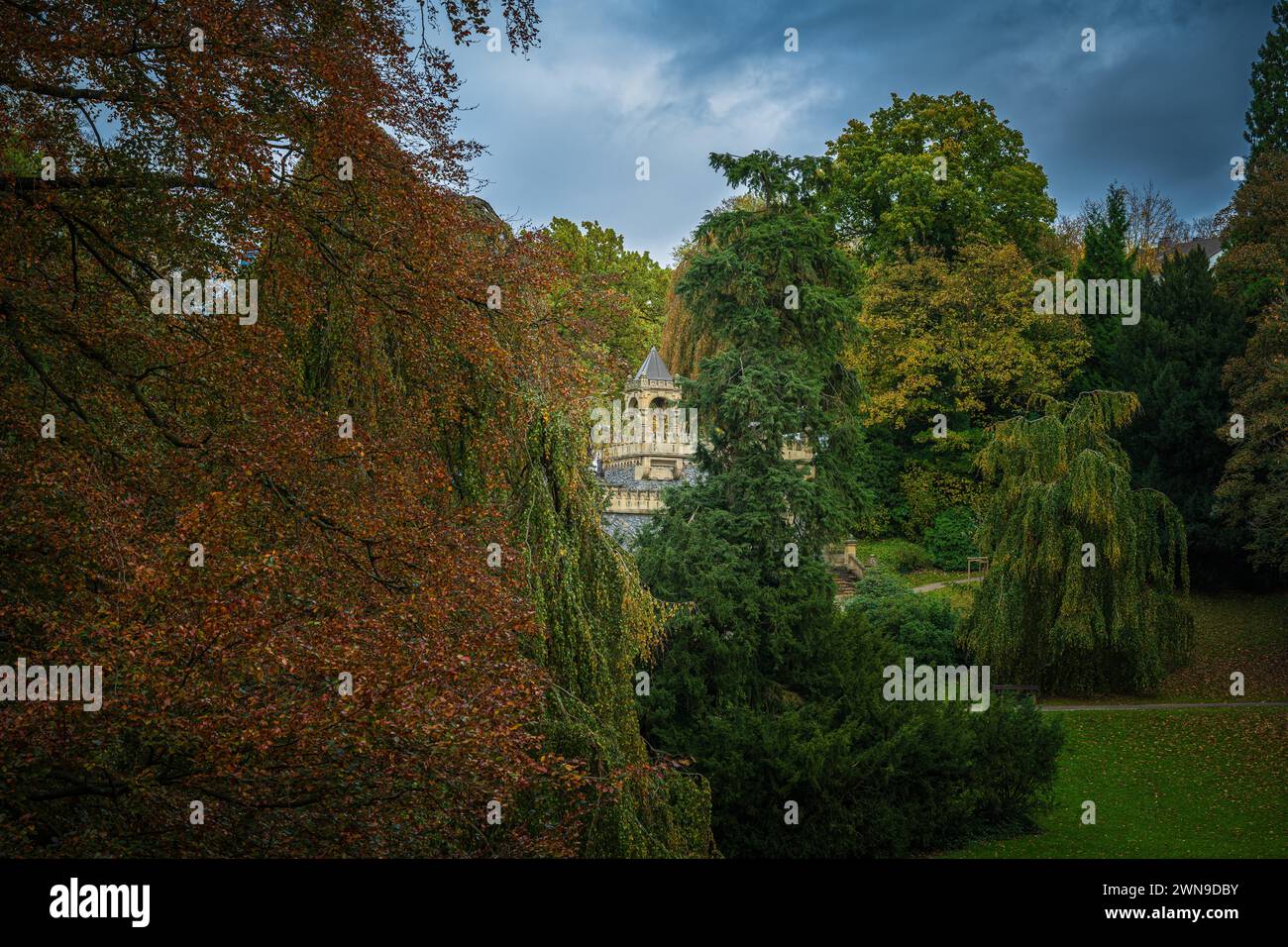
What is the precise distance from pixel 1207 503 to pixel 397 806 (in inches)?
1103

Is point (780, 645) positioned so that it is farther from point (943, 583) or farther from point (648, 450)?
Answer: point (943, 583)

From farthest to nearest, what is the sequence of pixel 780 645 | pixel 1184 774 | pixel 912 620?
pixel 912 620, pixel 1184 774, pixel 780 645

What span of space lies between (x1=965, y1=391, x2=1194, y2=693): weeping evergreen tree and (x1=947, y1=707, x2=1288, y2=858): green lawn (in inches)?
50.6

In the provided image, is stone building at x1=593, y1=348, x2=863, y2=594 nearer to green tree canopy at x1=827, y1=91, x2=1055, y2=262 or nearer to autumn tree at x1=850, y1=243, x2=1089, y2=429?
autumn tree at x1=850, y1=243, x2=1089, y2=429

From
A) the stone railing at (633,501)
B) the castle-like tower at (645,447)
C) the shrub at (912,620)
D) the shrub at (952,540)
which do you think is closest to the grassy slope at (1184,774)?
the shrub at (912,620)

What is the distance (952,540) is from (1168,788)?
14607 millimetres

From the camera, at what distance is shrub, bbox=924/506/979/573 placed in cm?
3303

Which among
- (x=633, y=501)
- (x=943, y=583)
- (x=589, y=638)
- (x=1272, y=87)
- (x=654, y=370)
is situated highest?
(x=1272, y=87)

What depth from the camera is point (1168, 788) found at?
19094 mm

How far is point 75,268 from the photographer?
23.2 ft

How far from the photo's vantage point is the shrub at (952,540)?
33.0 meters

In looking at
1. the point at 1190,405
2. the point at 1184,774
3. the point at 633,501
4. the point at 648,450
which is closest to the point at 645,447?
the point at 648,450
